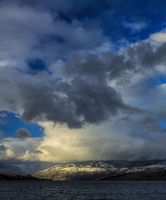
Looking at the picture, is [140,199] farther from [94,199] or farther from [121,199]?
[94,199]

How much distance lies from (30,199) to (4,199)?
12482 millimetres

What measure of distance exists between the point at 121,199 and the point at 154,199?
15625 millimetres

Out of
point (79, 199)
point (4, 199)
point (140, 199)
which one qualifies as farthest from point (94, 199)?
point (4, 199)

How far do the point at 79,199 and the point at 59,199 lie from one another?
9.54 metres

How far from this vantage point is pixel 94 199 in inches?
6890

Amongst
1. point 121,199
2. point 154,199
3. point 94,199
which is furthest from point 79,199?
point 154,199

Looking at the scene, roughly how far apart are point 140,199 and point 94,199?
70.0 ft

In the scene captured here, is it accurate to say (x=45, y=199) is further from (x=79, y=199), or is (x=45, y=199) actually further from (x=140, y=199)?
(x=140, y=199)

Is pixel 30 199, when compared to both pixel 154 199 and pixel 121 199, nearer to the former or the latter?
pixel 121 199

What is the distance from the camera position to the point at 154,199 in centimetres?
17125

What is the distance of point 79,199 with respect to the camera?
6850 inches

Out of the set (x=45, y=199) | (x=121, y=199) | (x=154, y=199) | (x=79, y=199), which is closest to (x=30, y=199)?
(x=45, y=199)

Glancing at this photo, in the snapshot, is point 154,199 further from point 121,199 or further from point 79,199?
point 79,199

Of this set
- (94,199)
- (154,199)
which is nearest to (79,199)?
(94,199)
